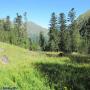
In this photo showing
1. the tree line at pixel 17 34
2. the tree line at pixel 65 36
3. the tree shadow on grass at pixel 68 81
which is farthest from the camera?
the tree line at pixel 17 34

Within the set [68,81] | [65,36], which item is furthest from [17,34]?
[68,81]

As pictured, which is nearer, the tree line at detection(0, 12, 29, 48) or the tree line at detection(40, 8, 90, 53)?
the tree line at detection(40, 8, 90, 53)

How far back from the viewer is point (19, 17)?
126625 mm

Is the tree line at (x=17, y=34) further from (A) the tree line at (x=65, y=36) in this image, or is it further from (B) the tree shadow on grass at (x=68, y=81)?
(B) the tree shadow on grass at (x=68, y=81)

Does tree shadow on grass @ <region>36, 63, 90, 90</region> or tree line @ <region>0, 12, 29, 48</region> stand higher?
tree line @ <region>0, 12, 29, 48</region>

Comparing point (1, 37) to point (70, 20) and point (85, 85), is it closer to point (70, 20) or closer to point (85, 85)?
point (70, 20)

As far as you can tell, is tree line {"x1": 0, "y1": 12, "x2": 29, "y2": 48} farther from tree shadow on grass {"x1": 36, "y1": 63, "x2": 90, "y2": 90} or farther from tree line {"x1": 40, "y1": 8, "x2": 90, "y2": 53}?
tree shadow on grass {"x1": 36, "y1": 63, "x2": 90, "y2": 90}

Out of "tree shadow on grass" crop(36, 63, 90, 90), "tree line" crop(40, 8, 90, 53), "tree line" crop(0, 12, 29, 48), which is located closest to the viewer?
"tree shadow on grass" crop(36, 63, 90, 90)

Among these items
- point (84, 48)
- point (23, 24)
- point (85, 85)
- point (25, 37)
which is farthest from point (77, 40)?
point (85, 85)

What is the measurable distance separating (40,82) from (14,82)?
4.31 ft

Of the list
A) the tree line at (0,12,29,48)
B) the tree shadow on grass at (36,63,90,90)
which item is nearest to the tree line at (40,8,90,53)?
the tree line at (0,12,29,48)

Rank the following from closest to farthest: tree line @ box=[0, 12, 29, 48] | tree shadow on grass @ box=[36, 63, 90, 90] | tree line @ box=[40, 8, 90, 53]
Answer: tree shadow on grass @ box=[36, 63, 90, 90]
tree line @ box=[40, 8, 90, 53]
tree line @ box=[0, 12, 29, 48]

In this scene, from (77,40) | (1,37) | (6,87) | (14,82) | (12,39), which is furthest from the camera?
(1,37)

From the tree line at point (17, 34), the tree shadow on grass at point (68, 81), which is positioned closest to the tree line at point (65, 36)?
the tree line at point (17, 34)
